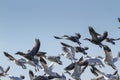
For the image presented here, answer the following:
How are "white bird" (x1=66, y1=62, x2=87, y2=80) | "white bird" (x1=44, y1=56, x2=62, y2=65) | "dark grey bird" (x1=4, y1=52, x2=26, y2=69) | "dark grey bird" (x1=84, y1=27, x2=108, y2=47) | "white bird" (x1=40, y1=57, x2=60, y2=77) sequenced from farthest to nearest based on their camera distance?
"dark grey bird" (x1=4, y1=52, x2=26, y2=69) → "white bird" (x1=44, y1=56, x2=62, y2=65) → "dark grey bird" (x1=84, y1=27, x2=108, y2=47) → "white bird" (x1=40, y1=57, x2=60, y2=77) → "white bird" (x1=66, y1=62, x2=87, y2=80)

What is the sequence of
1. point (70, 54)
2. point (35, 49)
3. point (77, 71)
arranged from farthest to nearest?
point (70, 54)
point (35, 49)
point (77, 71)

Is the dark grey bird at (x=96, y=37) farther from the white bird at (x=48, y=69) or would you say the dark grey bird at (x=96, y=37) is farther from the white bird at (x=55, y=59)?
the white bird at (x=48, y=69)

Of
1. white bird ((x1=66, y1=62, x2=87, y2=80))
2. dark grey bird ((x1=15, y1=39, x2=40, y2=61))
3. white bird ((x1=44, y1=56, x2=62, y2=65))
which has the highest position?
dark grey bird ((x1=15, y1=39, x2=40, y2=61))

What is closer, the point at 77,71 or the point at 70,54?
the point at 77,71

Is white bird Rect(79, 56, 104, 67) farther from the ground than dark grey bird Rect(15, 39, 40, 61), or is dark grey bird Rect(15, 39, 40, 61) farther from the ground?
dark grey bird Rect(15, 39, 40, 61)

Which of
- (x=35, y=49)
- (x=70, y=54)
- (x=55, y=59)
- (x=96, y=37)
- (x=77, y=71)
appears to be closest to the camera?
(x=77, y=71)

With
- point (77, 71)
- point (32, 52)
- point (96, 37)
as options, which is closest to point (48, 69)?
point (32, 52)

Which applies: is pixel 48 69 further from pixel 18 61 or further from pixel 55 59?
pixel 18 61

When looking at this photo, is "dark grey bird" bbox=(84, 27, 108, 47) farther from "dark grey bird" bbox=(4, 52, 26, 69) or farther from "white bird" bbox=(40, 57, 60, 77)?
"dark grey bird" bbox=(4, 52, 26, 69)

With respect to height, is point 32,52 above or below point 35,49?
below

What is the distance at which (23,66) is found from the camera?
24938mm

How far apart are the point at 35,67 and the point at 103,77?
3.61 meters

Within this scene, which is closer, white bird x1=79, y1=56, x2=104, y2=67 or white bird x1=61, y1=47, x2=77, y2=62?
white bird x1=79, y1=56, x2=104, y2=67

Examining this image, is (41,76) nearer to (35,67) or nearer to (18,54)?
(35,67)
